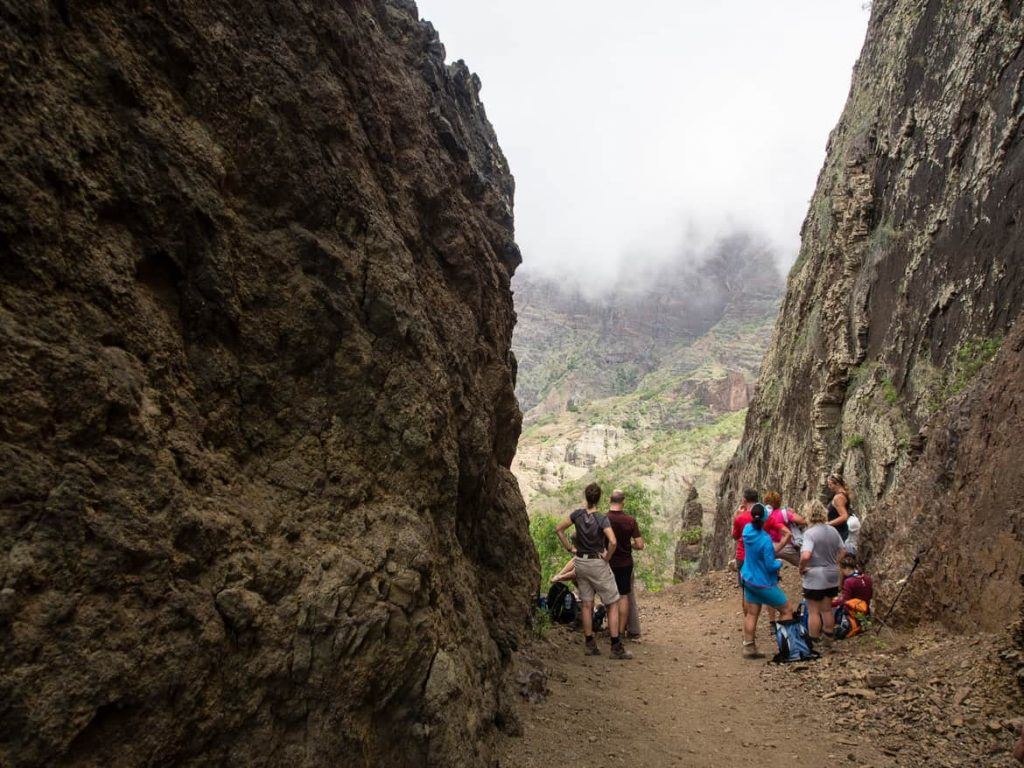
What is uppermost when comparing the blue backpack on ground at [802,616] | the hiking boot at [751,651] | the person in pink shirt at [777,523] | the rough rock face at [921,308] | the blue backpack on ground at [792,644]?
the rough rock face at [921,308]

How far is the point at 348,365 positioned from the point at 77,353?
176 cm

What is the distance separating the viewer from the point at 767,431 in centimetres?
2517

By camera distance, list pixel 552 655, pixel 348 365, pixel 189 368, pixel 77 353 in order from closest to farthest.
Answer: pixel 77 353 < pixel 189 368 < pixel 348 365 < pixel 552 655

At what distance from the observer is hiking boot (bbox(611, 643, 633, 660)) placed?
8.22 m

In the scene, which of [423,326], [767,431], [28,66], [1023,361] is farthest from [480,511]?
[767,431]

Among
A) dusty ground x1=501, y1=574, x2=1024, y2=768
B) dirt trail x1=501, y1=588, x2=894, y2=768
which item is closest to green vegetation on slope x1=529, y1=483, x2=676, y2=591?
dirt trail x1=501, y1=588, x2=894, y2=768

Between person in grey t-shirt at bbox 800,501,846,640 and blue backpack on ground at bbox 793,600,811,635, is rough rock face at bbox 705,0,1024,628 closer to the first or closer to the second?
person in grey t-shirt at bbox 800,501,846,640

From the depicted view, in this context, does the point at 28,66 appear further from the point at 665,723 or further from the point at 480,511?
the point at 665,723

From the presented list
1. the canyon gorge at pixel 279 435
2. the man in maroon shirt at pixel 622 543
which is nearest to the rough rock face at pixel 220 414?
the canyon gorge at pixel 279 435

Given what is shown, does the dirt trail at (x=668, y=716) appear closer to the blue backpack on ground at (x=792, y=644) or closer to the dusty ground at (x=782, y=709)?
the dusty ground at (x=782, y=709)

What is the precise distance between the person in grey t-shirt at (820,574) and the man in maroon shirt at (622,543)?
2.14 meters

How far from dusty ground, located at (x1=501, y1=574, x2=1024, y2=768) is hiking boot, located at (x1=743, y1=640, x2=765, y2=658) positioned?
249 mm

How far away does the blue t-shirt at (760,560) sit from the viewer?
27.5 ft

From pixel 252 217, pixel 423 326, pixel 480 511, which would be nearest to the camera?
pixel 252 217
